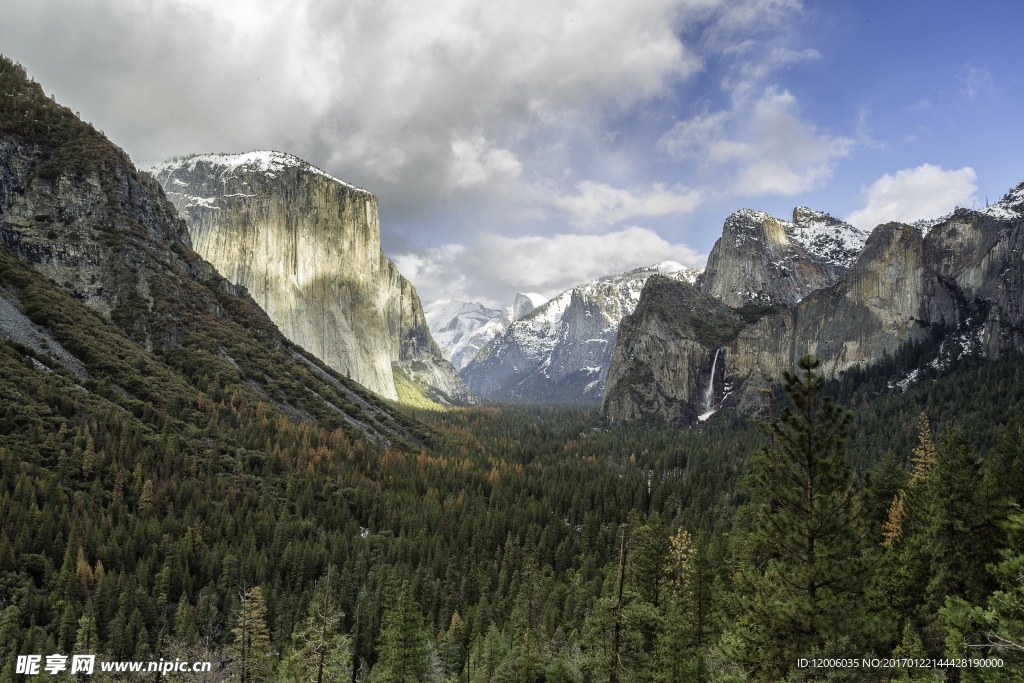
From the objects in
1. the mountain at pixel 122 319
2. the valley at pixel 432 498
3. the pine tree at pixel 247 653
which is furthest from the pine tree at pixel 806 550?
the mountain at pixel 122 319

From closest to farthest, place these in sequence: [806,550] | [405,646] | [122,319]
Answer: [806,550] < [405,646] < [122,319]

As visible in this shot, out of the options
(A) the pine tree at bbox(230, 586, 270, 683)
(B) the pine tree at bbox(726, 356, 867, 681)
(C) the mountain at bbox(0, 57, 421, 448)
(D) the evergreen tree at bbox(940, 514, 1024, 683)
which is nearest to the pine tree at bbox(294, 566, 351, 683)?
(A) the pine tree at bbox(230, 586, 270, 683)

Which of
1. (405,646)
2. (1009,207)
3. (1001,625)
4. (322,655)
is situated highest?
(1009,207)

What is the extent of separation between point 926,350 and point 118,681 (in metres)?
208

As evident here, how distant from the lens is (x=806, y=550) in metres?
18.1

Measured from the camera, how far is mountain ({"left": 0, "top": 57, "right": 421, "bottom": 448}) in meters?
92.9

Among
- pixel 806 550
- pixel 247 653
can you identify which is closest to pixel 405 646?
pixel 247 653

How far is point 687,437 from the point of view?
18950 centimetres

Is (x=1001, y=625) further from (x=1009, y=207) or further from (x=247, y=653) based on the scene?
(x=1009, y=207)

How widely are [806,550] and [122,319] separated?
13988cm

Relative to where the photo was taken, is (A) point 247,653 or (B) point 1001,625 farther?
(A) point 247,653

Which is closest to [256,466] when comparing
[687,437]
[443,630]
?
[443,630]

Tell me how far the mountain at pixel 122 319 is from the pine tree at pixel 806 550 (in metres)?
85.4

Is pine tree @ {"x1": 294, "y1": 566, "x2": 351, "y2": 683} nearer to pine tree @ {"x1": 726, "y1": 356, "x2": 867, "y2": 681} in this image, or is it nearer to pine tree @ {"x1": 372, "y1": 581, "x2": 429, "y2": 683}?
pine tree @ {"x1": 372, "y1": 581, "x2": 429, "y2": 683}
